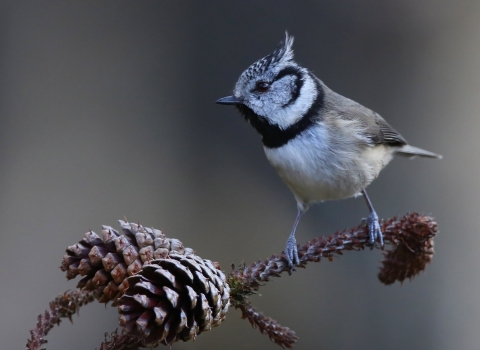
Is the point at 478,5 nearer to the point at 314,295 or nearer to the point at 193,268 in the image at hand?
the point at 314,295

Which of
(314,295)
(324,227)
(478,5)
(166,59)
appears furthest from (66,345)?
(478,5)

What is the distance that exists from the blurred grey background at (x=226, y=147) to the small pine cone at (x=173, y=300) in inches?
77.8

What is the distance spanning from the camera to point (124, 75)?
322cm

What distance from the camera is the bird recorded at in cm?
190

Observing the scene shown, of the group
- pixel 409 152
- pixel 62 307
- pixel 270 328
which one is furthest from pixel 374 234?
pixel 409 152

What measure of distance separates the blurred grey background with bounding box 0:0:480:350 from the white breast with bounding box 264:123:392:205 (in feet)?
3.53

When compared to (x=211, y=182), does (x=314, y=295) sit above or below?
below

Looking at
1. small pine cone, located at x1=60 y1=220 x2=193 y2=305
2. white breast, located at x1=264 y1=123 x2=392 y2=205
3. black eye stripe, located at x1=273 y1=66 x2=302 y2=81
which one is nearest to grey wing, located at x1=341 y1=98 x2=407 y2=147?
white breast, located at x1=264 y1=123 x2=392 y2=205

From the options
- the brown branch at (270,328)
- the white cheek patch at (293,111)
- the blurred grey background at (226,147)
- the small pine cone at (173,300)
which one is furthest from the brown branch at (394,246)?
the blurred grey background at (226,147)

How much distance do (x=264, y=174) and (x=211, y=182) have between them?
335 millimetres

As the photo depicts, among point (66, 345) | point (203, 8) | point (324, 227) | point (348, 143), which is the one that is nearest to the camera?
point (348, 143)

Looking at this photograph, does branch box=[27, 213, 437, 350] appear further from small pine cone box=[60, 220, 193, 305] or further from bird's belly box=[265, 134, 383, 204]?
bird's belly box=[265, 134, 383, 204]

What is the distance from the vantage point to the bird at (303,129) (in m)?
1.90

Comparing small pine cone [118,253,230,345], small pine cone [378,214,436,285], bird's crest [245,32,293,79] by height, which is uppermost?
bird's crest [245,32,293,79]
